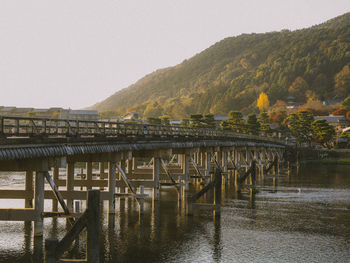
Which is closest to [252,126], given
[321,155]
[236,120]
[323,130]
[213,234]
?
[236,120]

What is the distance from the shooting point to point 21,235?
79.6 feet

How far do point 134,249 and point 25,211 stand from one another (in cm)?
522

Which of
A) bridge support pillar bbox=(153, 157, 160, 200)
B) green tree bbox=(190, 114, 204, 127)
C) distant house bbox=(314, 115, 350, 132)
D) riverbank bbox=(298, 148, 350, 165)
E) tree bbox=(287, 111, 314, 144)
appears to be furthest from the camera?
distant house bbox=(314, 115, 350, 132)

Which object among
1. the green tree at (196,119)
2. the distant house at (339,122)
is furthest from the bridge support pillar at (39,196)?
the distant house at (339,122)

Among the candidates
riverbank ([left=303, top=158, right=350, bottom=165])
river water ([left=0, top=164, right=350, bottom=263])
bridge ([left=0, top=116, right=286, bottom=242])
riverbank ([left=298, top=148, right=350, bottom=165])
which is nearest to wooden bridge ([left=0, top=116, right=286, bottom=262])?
bridge ([left=0, top=116, right=286, bottom=242])

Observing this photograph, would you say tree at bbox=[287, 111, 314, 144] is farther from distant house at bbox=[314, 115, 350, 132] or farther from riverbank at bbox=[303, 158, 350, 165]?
distant house at bbox=[314, 115, 350, 132]

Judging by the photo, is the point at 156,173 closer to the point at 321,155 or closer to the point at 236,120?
the point at 236,120

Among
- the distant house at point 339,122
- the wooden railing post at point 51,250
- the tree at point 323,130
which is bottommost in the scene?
the wooden railing post at point 51,250

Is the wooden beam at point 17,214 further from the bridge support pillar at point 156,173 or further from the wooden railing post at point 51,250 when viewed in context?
the bridge support pillar at point 156,173

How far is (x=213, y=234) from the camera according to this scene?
2605cm

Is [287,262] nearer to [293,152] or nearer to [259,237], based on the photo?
[259,237]

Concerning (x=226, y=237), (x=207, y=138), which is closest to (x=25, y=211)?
(x=226, y=237)

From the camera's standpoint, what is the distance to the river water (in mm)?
21547

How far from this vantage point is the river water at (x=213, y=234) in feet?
70.7
